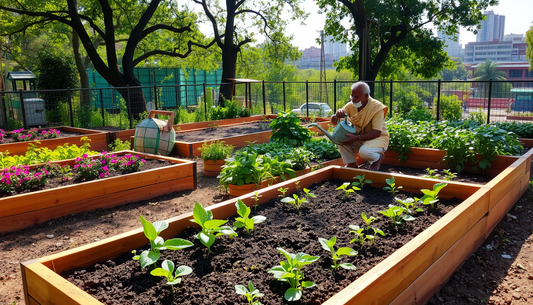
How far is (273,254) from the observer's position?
2.49 metres

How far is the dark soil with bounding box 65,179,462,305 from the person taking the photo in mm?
2029

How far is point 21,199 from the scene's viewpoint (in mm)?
3988

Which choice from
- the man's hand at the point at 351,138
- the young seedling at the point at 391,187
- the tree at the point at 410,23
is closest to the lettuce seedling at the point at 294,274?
the young seedling at the point at 391,187

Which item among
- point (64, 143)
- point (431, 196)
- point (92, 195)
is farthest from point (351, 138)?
point (64, 143)

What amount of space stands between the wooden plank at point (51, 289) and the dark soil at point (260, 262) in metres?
0.16

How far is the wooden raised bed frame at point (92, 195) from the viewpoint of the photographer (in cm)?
397

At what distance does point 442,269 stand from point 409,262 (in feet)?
2.19

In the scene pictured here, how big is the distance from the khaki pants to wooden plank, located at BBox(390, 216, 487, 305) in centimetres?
172

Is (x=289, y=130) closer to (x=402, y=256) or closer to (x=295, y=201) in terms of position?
(x=295, y=201)

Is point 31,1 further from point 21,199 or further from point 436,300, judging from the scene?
point 436,300

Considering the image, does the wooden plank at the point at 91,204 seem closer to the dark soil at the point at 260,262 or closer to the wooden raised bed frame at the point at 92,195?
the wooden raised bed frame at the point at 92,195

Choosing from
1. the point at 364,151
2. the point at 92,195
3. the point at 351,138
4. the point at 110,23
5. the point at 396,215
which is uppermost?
the point at 110,23

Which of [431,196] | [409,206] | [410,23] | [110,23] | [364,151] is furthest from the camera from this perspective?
[410,23]

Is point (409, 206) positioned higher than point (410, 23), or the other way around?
point (410, 23)
